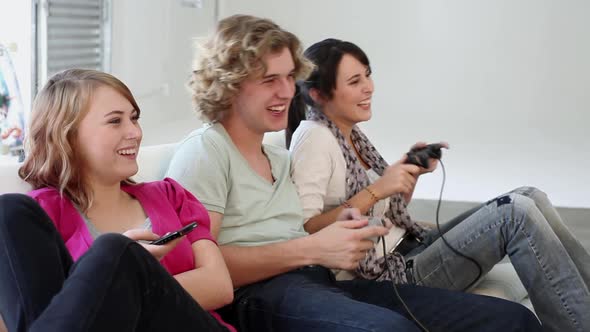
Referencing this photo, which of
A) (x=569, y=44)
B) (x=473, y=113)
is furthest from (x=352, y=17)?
(x=569, y=44)

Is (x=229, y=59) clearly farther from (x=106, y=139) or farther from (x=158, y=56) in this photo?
(x=158, y=56)

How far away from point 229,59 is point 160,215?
0.47 meters

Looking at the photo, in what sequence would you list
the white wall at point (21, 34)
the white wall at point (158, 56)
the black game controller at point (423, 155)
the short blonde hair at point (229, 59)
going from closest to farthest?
1. the short blonde hair at point (229, 59)
2. the black game controller at point (423, 155)
3. the white wall at point (21, 34)
4. the white wall at point (158, 56)

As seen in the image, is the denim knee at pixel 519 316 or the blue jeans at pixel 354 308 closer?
the blue jeans at pixel 354 308

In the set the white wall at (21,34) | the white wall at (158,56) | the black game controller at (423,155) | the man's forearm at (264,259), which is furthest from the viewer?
the white wall at (158,56)

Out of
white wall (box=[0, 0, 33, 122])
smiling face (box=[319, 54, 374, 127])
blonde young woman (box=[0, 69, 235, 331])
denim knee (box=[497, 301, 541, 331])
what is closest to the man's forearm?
blonde young woman (box=[0, 69, 235, 331])

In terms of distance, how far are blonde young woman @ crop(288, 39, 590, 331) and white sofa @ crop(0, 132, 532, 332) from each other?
0.44ft

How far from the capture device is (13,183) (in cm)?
174

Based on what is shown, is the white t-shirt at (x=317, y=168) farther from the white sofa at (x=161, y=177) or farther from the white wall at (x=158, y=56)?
the white wall at (x=158, y=56)

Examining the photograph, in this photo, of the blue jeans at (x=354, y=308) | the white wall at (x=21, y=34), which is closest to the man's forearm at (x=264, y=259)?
the blue jeans at (x=354, y=308)

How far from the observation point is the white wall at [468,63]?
6.09 meters

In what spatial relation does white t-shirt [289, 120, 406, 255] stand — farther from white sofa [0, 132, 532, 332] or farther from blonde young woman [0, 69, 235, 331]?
blonde young woman [0, 69, 235, 331]

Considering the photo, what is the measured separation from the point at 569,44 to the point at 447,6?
940 mm

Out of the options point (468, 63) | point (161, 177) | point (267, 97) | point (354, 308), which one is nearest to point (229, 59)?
point (267, 97)
